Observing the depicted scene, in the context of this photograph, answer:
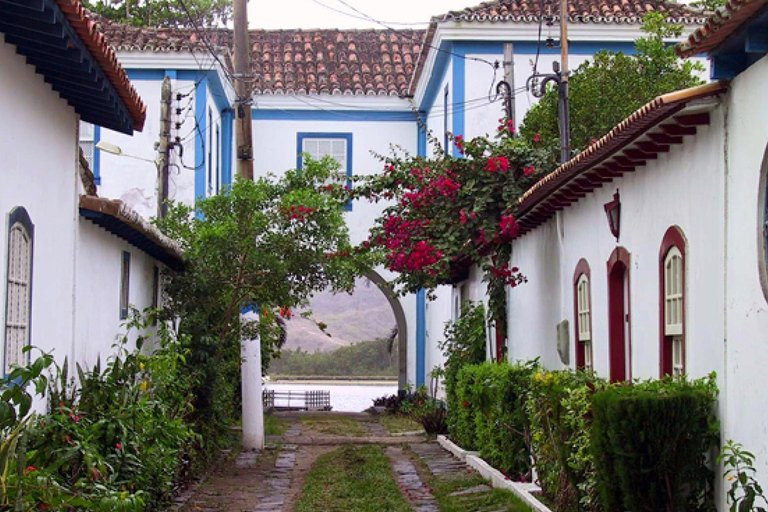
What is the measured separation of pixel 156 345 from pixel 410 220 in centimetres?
402

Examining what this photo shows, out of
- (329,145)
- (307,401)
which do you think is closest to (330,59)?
(329,145)

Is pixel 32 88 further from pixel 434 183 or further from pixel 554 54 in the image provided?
pixel 554 54

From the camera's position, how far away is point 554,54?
2445 centimetres

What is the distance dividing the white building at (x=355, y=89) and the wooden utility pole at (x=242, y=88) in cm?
71

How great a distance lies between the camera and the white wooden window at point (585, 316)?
1264cm

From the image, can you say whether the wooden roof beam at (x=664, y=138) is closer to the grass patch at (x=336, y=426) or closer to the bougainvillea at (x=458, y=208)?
the bougainvillea at (x=458, y=208)

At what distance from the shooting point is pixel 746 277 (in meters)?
7.50

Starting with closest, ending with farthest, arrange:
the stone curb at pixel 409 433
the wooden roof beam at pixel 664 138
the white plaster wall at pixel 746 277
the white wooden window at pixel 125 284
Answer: the white plaster wall at pixel 746 277 < the wooden roof beam at pixel 664 138 < the white wooden window at pixel 125 284 < the stone curb at pixel 409 433

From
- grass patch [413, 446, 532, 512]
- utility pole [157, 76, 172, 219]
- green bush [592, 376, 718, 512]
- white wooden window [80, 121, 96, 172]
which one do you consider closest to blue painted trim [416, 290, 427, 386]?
white wooden window [80, 121, 96, 172]

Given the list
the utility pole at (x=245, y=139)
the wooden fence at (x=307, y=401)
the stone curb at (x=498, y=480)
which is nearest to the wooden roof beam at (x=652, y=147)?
the stone curb at (x=498, y=480)

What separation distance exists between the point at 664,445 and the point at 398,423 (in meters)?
18.3

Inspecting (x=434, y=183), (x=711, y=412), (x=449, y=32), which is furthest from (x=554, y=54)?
(x=711, y=412)

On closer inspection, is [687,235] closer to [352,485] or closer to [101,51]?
[101,51]

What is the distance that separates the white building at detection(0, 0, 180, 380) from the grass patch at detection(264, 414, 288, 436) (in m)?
11.0
